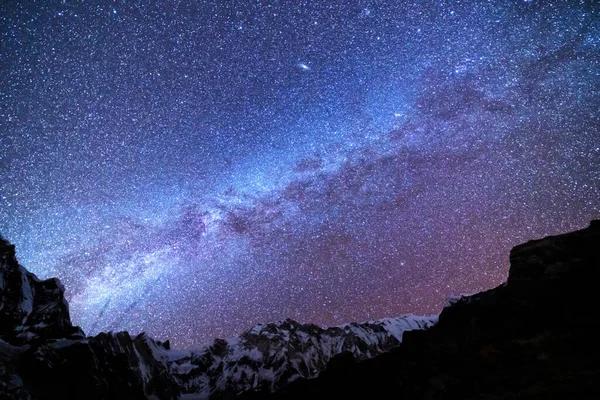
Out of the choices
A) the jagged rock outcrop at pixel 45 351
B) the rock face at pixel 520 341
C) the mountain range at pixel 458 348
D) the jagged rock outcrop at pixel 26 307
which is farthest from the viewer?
the jagged rock outcrop at pixel 26 307

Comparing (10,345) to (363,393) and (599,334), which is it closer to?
(363,393)

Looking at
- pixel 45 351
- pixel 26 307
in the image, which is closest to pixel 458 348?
pixel 45 351

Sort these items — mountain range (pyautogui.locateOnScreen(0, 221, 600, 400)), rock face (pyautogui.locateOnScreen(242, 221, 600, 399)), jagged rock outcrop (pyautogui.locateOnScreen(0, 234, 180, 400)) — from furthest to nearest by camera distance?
jagged rock outcrop (pyautogui.locateOnScreen(0, 234, 180, 400))
mountain range (pyautogui.locateOnScreen(0, 221, 600, 400))
rock face (pyautogui.locateOnScreen(242, 221, 600, 399))

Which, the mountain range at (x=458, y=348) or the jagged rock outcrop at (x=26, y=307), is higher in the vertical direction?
the jagged rock outcrop at (x=26, y=307)

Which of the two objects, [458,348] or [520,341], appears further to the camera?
[458,348]

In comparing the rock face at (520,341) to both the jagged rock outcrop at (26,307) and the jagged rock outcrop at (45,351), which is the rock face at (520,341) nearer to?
the jagged rock outcrop at (45,351)

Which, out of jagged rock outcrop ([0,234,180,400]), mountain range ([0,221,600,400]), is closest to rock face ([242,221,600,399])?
mountain range ([0,221,600,400])

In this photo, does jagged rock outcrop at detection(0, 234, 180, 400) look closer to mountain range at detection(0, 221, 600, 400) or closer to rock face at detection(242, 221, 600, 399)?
mountain range at detection(0, 221, 600, 400)

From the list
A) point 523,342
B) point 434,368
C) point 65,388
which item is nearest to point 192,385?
point 65,388

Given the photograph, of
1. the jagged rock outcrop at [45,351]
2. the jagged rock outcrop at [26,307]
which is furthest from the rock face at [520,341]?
the jagged rock outcrop at [26,307]

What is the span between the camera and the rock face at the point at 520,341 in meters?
36.9

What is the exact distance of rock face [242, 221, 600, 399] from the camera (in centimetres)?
3694

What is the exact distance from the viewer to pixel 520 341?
145 ft

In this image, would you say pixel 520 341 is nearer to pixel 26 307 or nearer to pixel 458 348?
pixel 458 348
